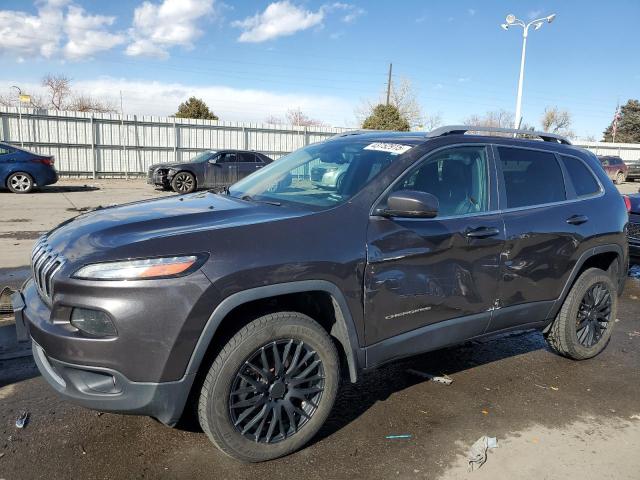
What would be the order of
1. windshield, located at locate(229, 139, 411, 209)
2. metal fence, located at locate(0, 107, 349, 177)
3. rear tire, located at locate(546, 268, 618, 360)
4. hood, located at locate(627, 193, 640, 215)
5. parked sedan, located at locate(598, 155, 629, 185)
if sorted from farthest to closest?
parked sedan, located at locate(598, 155, 629, 185)
metal fence, located at locate(0, 107, 349, 177)
hood, located at locate(627, 193, 640, 215)
rear tire, located at locate(546, 268, 618, 360)
windshield, located at locate(229, 139, 411, 209)

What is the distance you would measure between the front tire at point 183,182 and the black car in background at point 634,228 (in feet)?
43.1

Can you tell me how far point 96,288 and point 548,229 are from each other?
3.08 m

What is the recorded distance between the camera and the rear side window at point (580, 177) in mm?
4230

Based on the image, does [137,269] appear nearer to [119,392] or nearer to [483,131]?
[119,392]

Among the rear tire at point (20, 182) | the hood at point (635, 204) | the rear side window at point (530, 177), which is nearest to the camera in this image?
the rear side window at point (530, 177)

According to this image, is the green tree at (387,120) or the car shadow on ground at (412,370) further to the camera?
the green tree at (387,120)

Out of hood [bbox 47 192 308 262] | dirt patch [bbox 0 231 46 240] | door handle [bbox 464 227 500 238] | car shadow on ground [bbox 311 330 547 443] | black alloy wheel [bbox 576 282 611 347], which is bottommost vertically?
car shadow on ground [bbox 311 330 547 443]

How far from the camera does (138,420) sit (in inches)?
126

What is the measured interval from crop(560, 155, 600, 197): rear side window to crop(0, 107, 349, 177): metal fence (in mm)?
20712

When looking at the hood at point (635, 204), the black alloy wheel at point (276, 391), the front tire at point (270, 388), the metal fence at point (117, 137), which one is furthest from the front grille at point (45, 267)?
the metal fence at point (117, 137)

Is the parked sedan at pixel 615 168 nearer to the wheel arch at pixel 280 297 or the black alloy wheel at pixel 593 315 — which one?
the black alloy wheel at pixel 593 315

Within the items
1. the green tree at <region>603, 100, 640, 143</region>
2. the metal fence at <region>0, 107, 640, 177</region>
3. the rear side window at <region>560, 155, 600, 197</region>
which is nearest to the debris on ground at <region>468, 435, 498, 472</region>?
the rear side window at <region>560, 155, 600, 197</region>

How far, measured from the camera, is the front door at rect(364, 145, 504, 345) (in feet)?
9.69

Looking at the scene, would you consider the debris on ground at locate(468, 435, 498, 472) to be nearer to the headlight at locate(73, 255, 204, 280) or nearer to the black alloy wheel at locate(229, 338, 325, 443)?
the black alloy wheel at locate(229, 338, 325, 443)
